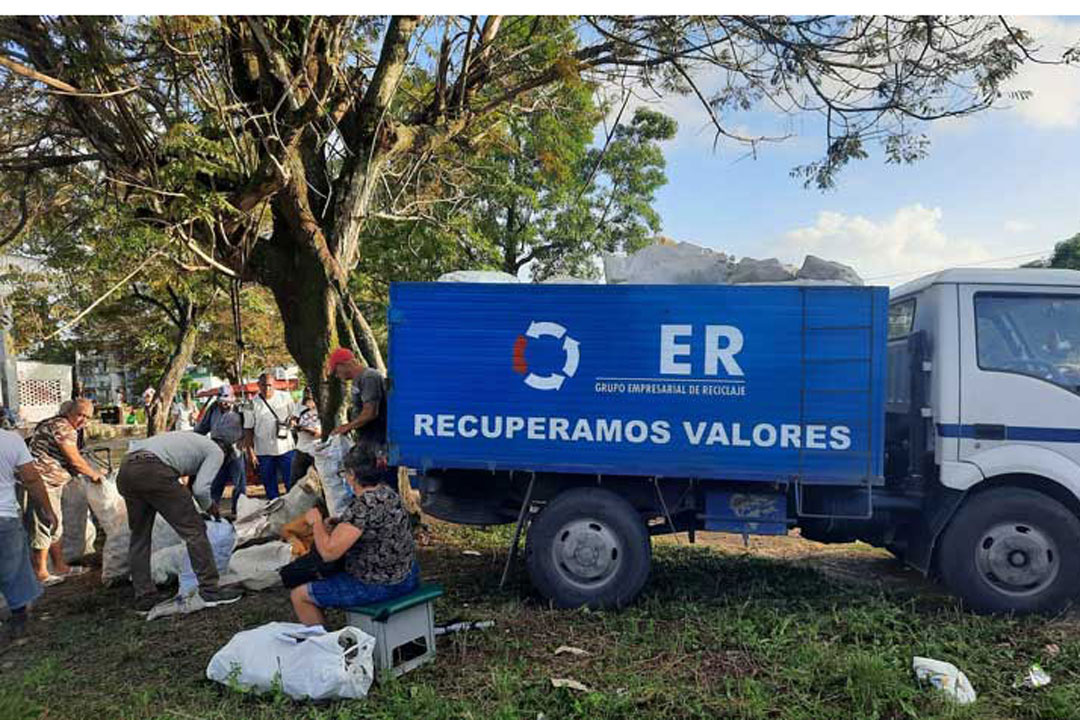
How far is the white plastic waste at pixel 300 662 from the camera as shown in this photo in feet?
12.4

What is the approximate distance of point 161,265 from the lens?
34.7 feet

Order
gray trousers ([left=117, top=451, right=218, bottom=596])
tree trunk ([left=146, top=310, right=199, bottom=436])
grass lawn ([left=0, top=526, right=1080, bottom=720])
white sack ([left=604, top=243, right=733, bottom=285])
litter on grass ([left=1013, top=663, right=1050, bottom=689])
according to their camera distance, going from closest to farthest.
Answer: grass lawn ([left=0, top=526, right=1080, bottom=720]), litter on grass ([left=1013, top=663, right=1050, bottom=689]), gray trousers ([left=117, top=451, right=218, bottom=596]), white sack ([left=604, top=243, right=733, bottom=285]), tree trunk ([left=146, top=310, right=199, bottom=436])

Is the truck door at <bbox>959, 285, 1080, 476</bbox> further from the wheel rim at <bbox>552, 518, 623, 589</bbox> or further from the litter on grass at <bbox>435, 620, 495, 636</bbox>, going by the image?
the litter on grass at <bbox>435, 620, 495, 636</bbox>

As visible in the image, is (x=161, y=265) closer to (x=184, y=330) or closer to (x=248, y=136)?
(x=248, y=136)

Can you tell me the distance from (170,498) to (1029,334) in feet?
20.9

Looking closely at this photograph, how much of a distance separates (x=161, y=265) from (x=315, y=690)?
28.6 feet

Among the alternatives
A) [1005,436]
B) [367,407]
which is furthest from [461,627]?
[1005,436]

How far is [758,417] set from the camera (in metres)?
4.92

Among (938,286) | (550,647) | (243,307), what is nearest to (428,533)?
(550,647)

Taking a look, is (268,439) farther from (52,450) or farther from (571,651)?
(571,651)

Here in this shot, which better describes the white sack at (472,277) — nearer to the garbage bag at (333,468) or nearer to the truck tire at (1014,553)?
the garbage bag at (333,468)

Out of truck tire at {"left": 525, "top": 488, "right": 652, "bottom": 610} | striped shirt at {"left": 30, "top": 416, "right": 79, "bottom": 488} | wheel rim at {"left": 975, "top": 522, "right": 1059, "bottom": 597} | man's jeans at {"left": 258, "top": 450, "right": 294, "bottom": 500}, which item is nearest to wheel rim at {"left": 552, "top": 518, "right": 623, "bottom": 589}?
truck tire at {"left": 525, "top": 488, "right": 652, "bottom": 610}

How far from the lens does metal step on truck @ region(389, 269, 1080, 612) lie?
190 inches

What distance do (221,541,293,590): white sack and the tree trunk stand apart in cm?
1113
